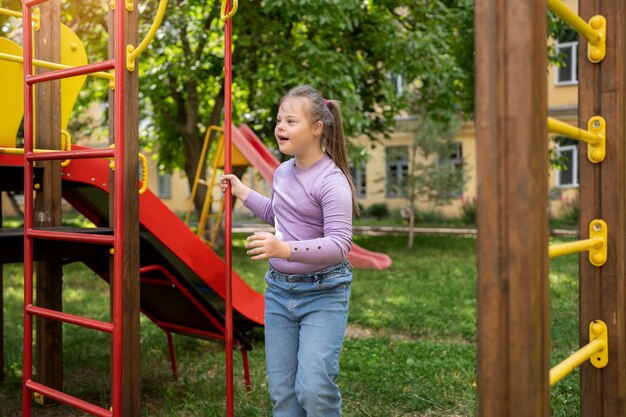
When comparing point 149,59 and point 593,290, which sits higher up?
point 149,59

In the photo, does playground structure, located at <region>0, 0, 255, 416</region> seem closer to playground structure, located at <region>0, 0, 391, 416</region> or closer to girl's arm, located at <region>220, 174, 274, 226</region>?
playground structure, located at <region>0, 0, 391, 416</region>

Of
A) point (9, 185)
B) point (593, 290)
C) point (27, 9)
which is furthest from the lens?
point (9, 185)

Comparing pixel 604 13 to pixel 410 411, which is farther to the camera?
pixel 410 411

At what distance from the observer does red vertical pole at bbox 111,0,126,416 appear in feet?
7.99

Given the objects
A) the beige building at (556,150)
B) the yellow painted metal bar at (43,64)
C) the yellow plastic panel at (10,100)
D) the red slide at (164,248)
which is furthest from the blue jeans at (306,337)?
the beige building at (556,150)

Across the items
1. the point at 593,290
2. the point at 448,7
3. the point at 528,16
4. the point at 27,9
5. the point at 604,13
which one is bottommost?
the point at 593,290

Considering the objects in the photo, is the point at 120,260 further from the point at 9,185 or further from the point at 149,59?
the point at 149,59

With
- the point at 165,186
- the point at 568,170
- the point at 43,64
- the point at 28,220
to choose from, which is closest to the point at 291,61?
the point at 43,64

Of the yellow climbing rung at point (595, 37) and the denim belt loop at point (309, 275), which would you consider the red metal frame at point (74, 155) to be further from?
the yellow climbing rung at point (595, 37)

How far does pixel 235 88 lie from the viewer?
12695 millimetres

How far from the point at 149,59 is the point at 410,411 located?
32.8 feet

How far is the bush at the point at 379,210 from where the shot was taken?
22.6 meters

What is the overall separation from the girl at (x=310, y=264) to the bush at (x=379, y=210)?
20.3 metres

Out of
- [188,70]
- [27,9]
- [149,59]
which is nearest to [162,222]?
[27,9]
